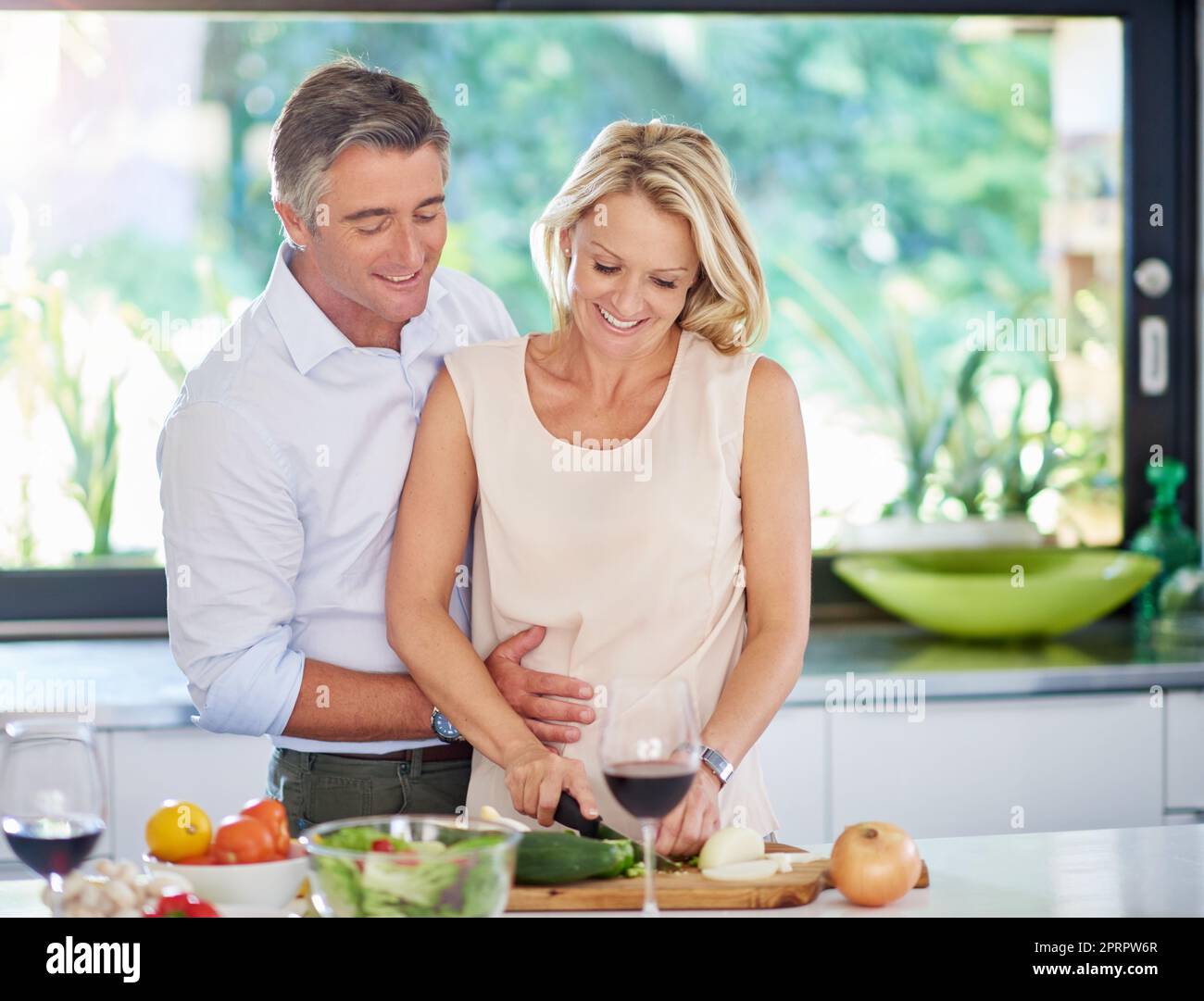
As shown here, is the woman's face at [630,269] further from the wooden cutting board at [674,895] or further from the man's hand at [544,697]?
the wooden cutting board at [674,895]

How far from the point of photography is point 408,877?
1.14m

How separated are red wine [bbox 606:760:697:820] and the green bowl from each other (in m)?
1.68

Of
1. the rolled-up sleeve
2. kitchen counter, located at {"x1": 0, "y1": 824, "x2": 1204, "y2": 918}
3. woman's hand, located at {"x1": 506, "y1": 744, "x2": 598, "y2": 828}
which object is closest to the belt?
the rolled-up sleeve

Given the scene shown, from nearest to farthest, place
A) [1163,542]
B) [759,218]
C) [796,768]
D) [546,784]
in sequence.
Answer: [546,784] < [796,768] < [1163,542] < [759,218]

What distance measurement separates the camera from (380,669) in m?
1.91

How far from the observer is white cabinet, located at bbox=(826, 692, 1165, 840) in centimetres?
257

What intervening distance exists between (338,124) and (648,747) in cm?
92

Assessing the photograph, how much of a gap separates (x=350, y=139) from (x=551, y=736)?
761mm

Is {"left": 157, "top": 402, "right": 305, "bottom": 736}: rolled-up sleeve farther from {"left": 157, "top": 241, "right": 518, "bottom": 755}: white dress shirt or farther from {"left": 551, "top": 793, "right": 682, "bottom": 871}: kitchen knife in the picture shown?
{"left": 551, "top": 793, "right": 682, "bottom": 871}: kitchen knife

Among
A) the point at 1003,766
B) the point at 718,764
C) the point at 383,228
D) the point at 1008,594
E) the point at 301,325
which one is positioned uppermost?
the point at 383,228

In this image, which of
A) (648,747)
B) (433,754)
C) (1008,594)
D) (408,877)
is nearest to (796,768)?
(1008,594)

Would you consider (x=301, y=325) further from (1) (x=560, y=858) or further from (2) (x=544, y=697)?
(1) (x=560, y=858)
